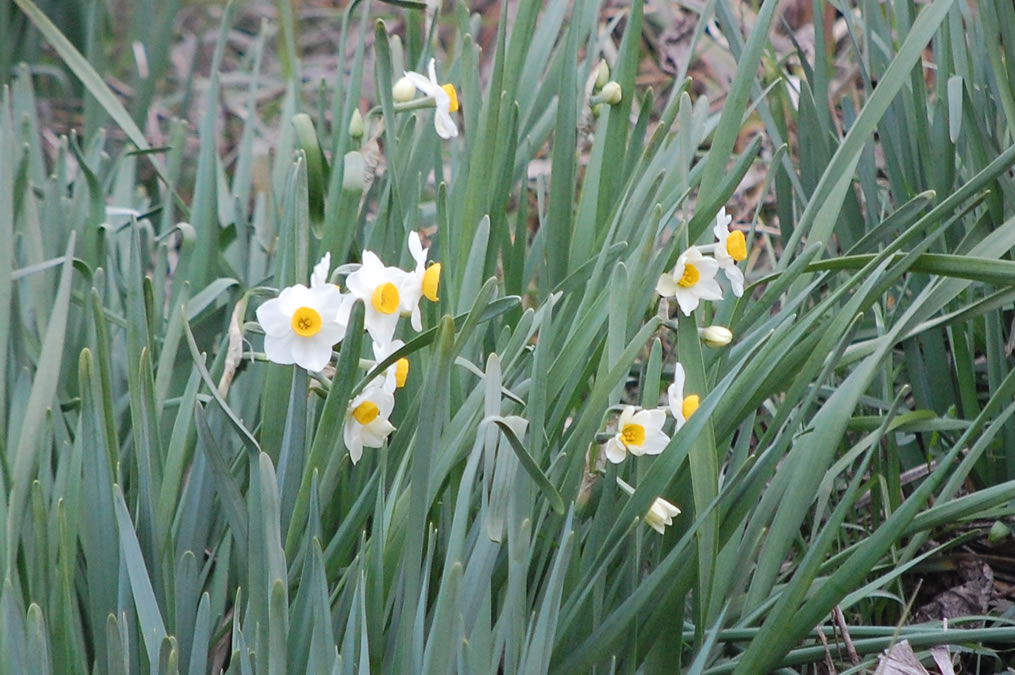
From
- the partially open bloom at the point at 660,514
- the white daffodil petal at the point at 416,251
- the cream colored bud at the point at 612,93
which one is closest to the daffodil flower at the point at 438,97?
the cream colored bud at the point at 612,93

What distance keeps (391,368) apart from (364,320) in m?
0.12

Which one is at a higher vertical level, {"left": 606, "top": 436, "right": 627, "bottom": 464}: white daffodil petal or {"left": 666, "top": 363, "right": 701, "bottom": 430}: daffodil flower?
{"left": 666, "top": 363, "right": 701, "bottom": 430}: daffodil flower

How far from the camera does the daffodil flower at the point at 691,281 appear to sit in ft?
3.33

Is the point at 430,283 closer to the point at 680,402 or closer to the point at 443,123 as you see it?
the point at 680,402

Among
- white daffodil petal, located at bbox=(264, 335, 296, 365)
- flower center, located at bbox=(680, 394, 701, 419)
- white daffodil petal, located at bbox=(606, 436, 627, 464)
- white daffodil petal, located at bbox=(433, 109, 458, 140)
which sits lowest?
white daffodil petal, located at bbox=(606, 436, 627, 464)

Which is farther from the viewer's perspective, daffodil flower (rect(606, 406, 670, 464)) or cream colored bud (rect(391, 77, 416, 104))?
cream colored bud (rect(391, 77, 416, 104))

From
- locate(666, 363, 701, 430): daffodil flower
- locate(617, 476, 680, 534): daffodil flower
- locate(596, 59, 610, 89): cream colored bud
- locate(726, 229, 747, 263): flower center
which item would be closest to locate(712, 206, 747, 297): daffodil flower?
locate(726, 229, 747, 263): flower center

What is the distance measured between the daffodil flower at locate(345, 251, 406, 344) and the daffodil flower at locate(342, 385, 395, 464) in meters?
0.05

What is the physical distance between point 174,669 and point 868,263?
2.43ft

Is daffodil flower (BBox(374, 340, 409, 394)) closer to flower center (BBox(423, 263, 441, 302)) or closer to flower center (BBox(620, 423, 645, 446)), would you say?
flower center (BBox(423, 263, 441, 302))

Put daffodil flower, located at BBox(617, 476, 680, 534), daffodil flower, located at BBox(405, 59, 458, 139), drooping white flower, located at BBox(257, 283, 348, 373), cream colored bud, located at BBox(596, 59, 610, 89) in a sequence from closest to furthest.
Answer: drooping white flower, located at BBox(257, 283, 348, 373) → daffodil flower, located at BBox(617, 476, 680, 534) → daffodil flower, located at BBox(405, 59, 458, 139) → cream colored bud, located at BBox(596, 59, 610, 89)

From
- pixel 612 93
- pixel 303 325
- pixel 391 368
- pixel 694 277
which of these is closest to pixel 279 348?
pixel 303 325

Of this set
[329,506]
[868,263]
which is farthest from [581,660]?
[868,263]

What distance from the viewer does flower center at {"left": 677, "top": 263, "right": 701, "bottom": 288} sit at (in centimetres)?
102
